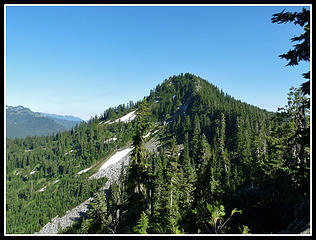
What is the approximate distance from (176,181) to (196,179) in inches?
531

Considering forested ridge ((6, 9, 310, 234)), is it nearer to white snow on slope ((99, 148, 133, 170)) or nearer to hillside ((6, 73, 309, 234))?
hillside ((6, 73, 309, 234))

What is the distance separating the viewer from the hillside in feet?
44.1

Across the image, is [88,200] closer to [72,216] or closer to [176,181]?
[72,216]

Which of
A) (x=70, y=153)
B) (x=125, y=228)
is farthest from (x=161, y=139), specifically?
(x=125, y=228)

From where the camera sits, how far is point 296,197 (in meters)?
13.4

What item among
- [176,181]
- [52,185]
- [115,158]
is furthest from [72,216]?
[176,181]

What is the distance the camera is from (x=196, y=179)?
3841 cm

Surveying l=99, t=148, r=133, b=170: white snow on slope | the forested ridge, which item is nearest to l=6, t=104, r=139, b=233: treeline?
the forested ridge

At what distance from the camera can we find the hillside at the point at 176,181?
13453 mm

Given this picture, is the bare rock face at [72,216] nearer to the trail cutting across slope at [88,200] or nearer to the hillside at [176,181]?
the trail cutting across slope at [88,200]

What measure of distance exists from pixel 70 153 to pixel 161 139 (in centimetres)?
10313

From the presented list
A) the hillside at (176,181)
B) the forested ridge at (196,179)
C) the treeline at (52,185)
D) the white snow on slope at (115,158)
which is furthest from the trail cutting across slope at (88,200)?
the forested ridge at (196,179)

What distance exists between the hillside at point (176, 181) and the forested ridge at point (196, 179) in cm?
12
